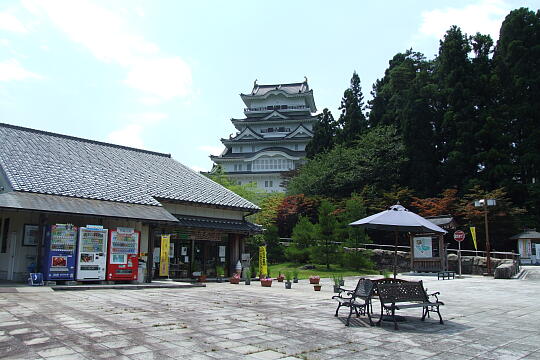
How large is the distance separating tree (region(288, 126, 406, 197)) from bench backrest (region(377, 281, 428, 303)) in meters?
27.4

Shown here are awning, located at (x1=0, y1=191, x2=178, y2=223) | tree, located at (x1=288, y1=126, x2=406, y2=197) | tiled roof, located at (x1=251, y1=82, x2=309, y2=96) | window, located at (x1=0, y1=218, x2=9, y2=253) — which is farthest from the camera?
tiled roof, located at (x1=251, y1=82, x2=309, y2=96)

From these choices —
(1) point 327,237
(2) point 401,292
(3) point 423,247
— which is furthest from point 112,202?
(3) point 423,247

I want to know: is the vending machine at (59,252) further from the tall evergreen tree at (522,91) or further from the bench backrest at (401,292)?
the tall evergreen tree at (522,91)

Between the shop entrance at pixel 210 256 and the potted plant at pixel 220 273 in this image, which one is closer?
the potted plant at pixel 220 273

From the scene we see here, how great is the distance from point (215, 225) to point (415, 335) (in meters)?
14.8

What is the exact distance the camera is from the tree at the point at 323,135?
43.8 meters

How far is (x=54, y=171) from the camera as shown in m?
16.6

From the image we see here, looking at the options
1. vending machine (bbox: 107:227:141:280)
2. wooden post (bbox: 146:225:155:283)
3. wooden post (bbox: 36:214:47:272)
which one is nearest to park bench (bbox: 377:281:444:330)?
vending machine (bbox: 107:227:141:280)

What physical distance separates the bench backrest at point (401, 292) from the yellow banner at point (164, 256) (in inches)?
488

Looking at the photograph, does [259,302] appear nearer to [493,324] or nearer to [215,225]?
[493,324]

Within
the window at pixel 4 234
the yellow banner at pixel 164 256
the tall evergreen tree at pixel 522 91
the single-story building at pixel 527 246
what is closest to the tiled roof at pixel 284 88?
the tall evergreen tree at pixel 522 91

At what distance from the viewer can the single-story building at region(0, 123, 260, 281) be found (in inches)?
566

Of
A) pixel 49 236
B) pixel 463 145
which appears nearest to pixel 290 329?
pixel 49 236

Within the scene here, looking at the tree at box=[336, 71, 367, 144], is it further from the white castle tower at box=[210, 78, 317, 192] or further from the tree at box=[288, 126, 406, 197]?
the white castle tower at box=[210, 78, 317, 192]
